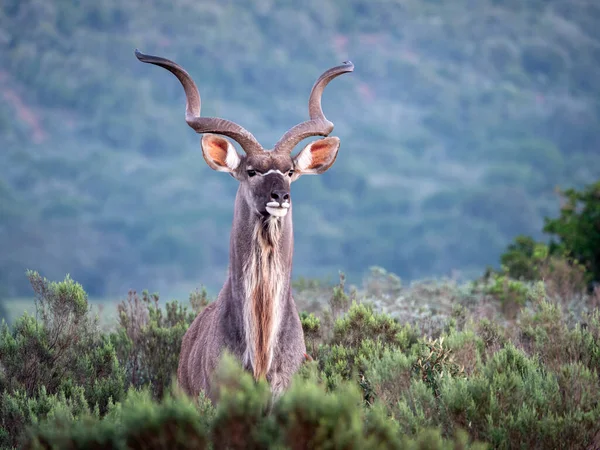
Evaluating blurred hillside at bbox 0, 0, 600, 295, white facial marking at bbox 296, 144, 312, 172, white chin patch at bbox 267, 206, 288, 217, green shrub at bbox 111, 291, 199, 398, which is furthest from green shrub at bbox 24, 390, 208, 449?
blurred hillside at bbox 0, 0, 600, 295

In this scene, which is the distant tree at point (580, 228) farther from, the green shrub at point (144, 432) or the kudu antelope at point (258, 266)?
the green shrub at point (144, 432)

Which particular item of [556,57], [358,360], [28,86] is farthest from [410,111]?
[358,360]

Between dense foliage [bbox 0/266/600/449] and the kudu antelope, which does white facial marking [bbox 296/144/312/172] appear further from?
dense foliage [bbox 0/266/600/449]

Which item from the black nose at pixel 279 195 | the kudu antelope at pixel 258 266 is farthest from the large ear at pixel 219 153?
the black nose at pixel 279 195

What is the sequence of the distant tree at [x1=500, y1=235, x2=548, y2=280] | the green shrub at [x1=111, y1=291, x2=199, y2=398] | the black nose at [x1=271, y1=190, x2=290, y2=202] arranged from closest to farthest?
the black nose at [x1=271, y1=190, x2=290, y2=202] < the green shrub at [x1=111, y1=291, x2=199, y2=398] < the distant tree at [x1=500, y1=235, x2=548, y2=280]

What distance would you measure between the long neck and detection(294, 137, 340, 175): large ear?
2.15 feet

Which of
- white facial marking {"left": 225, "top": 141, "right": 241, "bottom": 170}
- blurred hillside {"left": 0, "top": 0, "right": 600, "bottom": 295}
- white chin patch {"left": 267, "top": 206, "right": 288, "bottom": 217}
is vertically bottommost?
white chin patch {"left": 267, "top": 206, "right": 288, "bottom": 217}

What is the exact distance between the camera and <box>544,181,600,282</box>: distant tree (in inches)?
656

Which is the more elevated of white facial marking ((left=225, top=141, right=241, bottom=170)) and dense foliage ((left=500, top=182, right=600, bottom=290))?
dense foliage ((left=500, top=182, right=600, bottom=290))

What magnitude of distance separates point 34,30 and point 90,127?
14356 millimetres

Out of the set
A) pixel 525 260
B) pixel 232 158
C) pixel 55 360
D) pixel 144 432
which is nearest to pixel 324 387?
pixel 144 432

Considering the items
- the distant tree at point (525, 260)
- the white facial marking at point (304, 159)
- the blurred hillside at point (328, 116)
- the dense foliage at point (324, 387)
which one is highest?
the blurred hillside at point (328, 116)

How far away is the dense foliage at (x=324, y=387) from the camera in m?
4.68

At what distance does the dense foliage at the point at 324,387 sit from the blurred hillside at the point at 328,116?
5603 centimetres
